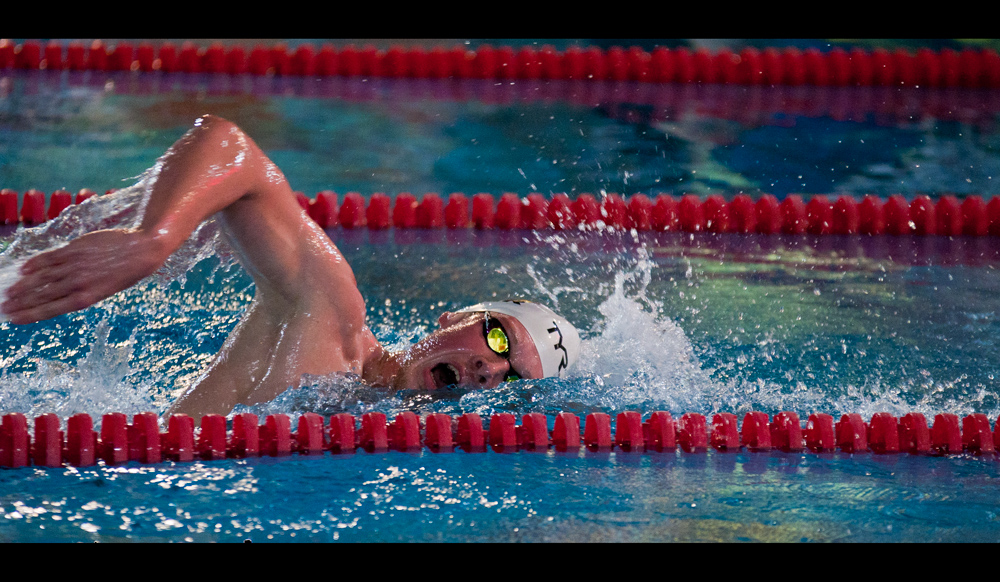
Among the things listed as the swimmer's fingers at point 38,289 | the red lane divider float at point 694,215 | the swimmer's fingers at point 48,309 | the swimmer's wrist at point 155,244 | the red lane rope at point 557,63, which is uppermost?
the red lane rope at point 557,63

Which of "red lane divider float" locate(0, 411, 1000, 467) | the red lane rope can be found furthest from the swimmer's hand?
the red lane rope

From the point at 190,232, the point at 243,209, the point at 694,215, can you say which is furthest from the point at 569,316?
the point at 190,232

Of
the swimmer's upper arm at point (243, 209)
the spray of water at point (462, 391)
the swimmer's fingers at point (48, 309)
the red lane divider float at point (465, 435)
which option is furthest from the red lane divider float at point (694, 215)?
the swimmer's fingers at point (48, 309)

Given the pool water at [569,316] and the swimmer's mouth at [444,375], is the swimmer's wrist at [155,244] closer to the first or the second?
the pool water at [569,316]

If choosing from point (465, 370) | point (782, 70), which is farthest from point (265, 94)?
point (465, 370)

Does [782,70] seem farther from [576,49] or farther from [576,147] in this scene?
[576,147]

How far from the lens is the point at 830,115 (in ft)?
19.4

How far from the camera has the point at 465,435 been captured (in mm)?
2637

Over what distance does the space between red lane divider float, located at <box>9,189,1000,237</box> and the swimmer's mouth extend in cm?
189

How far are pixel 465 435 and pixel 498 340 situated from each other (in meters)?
0.29

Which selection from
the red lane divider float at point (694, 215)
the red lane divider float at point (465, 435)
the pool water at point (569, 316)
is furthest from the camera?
the red lane divider float at point (694, 215)

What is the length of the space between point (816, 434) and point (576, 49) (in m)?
4.56

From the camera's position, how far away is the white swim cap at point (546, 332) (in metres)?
2.82

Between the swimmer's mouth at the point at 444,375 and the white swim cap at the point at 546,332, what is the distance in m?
0.19
